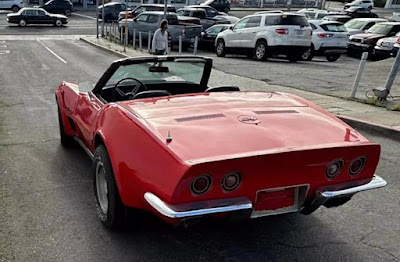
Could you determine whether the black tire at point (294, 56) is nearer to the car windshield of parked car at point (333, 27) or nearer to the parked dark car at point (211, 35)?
the car windshield of parked car at point (333, 27)

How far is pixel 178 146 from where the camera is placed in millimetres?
2535

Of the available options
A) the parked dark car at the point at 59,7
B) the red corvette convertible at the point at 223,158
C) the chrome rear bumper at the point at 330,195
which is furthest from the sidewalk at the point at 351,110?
the parked dark car at the point at 59,7

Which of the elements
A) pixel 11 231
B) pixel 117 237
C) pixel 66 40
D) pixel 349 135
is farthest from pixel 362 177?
pixel 66 40

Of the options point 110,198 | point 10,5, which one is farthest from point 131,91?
point 10,5

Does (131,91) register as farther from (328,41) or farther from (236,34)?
(328,41)

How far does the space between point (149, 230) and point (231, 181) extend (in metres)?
1.13

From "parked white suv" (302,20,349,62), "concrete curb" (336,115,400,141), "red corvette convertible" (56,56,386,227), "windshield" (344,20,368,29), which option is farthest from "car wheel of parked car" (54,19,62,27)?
"red corvette convertible" (56,56,386,227)

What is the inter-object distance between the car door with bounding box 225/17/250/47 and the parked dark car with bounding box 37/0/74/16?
2722 cm

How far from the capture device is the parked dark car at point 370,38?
702 inches

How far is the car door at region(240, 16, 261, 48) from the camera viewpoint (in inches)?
628

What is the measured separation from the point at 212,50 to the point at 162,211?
1892cm

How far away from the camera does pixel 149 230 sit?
3.31 meters

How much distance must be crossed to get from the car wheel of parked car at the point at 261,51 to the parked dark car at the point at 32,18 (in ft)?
71.0

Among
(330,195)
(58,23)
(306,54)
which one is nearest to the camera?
(330,195)
